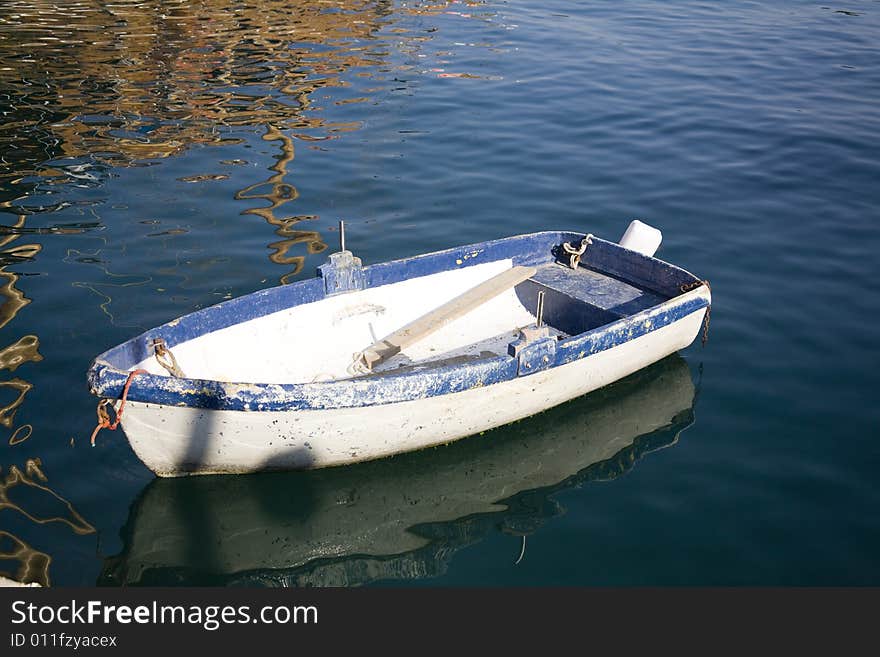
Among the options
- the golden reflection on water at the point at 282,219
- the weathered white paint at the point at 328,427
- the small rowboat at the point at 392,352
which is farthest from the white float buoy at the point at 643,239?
the golden reflection on water at the point at 282,219

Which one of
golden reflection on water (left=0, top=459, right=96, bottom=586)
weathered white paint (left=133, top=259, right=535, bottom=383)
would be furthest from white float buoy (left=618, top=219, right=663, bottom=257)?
golden reflection on water (left=0, top=459, right=96, bottom=586)

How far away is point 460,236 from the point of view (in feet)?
42.5

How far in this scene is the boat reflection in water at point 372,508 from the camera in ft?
24.2

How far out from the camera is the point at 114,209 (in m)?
13.3

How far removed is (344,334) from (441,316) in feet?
3.80

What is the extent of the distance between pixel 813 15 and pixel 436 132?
1555cm

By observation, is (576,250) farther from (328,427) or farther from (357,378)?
(328,427)

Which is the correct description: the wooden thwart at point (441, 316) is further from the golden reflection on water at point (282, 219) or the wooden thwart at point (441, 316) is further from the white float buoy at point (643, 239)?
the golden reflection on water at point (282, 219)

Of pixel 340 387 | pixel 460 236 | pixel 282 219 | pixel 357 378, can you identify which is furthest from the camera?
pixel 282 219

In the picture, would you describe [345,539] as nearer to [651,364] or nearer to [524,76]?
[651,364]

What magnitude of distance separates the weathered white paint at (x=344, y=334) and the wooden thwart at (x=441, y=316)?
9cm

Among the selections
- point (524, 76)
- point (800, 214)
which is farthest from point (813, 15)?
point (800, 214)

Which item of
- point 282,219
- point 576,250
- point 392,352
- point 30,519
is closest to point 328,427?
point 392,352

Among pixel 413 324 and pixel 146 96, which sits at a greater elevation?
pixel 146 96
